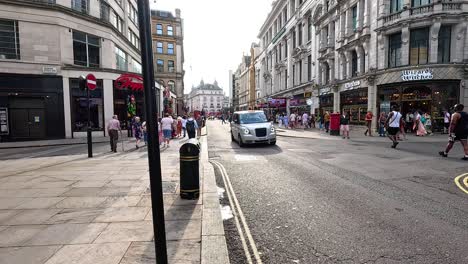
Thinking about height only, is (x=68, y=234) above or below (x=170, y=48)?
below

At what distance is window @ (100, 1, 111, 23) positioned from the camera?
76.2 ft

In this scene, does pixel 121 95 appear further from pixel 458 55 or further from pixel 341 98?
pixel 458 55

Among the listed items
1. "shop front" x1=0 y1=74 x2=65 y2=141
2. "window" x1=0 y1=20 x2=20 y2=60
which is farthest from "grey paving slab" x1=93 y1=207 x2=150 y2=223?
"window" x1=0 y1=20 x2=20 y2=60

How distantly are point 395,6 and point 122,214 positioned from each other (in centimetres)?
2569

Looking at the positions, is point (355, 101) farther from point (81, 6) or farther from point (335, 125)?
point (81, 6)

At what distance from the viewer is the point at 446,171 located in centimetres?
769

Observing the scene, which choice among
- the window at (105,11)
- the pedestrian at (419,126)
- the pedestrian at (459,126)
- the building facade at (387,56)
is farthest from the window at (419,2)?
the window at (105,11)

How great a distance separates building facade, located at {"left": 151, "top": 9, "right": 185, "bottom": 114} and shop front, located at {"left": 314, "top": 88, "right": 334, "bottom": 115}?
28.9 meters

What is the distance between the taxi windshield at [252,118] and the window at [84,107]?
12.5 meters

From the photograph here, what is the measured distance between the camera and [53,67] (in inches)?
762

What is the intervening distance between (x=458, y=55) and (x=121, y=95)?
26355mm

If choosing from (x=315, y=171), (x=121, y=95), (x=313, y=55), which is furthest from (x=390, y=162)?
(x=313, y=55)

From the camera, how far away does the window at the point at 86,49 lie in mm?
20844

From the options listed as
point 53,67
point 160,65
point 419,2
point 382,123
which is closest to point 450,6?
point 419,2
